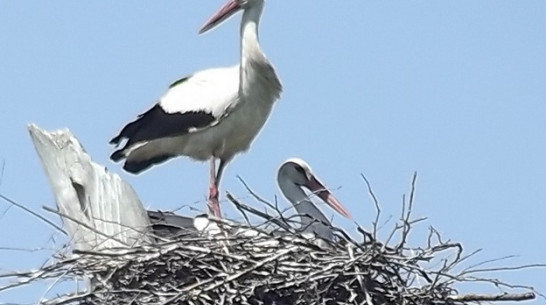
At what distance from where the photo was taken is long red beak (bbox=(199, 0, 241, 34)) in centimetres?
1133

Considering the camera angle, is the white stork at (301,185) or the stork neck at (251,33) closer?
the white stork at (301,185)

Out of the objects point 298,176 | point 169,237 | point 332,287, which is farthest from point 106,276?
point 298,176

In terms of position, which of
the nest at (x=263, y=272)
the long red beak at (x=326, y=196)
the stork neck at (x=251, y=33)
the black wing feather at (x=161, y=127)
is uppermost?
the stork neck at (x=251, y=33)

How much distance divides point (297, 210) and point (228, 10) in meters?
1.69

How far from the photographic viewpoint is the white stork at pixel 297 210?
9.05m

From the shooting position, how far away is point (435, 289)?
845 centimetres

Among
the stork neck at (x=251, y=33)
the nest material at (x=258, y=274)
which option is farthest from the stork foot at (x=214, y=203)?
the nest material at (x=258, y=274)

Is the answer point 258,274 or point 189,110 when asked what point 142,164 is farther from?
point 258,274

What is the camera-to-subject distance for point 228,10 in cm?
1134

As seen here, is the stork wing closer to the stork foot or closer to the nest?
the stork foot

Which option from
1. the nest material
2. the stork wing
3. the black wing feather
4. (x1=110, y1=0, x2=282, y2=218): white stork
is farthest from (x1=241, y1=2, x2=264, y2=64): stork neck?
the nest material

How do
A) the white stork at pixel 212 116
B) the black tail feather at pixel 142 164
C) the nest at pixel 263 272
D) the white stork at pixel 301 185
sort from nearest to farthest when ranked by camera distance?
1. the nest at pixel 263 272
2. the white stork at pixel 301 185
3. the white stork at pixel 212 116
4. the black tail feather at pixel 142 164

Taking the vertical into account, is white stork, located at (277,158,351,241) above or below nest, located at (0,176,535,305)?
above

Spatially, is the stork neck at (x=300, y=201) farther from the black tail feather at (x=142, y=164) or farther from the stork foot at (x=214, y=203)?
the black tail feather at (x=142, y=164)
